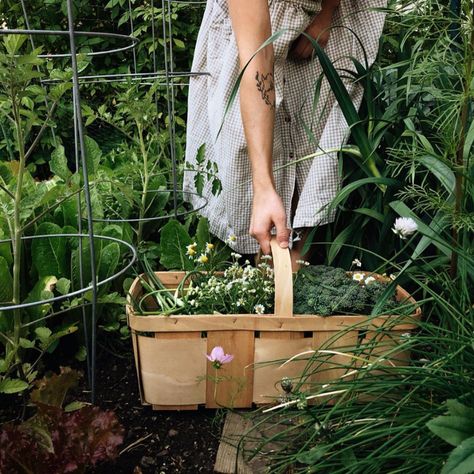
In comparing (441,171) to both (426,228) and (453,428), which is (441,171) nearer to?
(426,228)

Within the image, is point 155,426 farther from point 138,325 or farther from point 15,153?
point 15,153

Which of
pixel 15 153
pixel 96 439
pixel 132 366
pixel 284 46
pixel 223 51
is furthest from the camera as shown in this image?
pixel 15 153

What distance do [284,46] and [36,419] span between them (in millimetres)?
1222

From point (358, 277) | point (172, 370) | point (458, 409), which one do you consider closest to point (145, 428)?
point (172, 370)

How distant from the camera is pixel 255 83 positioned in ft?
5.11

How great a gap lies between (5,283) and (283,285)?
2.12ft

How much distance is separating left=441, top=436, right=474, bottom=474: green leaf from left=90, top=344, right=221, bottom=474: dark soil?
1.57 feet

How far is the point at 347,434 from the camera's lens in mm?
1045

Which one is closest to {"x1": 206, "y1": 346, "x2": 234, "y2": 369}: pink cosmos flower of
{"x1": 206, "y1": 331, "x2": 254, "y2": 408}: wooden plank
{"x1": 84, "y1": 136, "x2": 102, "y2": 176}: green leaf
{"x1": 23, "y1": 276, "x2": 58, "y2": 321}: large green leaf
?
{"x1": 206, "y1": 331, "x2": 254, "y2": 408}: wooden plank

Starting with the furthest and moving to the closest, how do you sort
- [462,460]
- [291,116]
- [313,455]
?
[291,116]
[313,455]
[462,460]

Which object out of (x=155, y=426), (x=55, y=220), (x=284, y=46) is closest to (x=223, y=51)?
(x=284, y=46)

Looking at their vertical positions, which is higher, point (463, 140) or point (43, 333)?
point (463, 140)

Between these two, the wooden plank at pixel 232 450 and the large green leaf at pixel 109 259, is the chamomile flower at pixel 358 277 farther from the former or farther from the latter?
the large green leaf at pixel 109 259

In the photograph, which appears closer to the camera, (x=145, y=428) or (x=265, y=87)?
(x=145, y=428)
